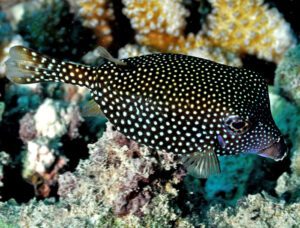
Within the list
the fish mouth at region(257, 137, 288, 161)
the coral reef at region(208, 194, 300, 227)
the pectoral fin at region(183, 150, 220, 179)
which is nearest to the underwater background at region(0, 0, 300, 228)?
the coral reef at region(208, 194, 300, 227)

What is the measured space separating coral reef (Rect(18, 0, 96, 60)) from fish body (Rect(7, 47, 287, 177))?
3.06 m

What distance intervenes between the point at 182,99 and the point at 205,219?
4.11 ft

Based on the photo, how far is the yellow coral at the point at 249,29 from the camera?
6.18 meters

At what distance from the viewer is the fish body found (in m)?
3.56

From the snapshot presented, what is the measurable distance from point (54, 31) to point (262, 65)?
332 cm

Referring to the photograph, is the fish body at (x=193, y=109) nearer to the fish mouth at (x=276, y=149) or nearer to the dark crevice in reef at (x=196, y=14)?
the fish mouth at (x=276, y=149)

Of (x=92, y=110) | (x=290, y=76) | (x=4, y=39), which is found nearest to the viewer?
(x=92, y=110)

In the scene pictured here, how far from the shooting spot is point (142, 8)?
20.4 feet

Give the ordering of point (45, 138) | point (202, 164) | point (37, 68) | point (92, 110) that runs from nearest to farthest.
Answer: point (202, 164), point (92, 110), point (37, 68), point (45, 138)

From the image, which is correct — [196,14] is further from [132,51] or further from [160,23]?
[132,51]

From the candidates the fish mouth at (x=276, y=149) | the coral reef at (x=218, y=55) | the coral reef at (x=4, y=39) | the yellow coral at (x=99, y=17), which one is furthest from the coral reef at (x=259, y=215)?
the yellow coral at (x=99, y=17)

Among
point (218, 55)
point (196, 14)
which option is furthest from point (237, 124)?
point (196, 14)

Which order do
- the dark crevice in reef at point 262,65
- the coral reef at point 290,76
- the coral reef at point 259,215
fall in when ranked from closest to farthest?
1. the coral reef at point 259,215
2. the coral reef at point 290,76
3. the dark crevice in reef at point 262,65

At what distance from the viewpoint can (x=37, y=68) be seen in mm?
4105
